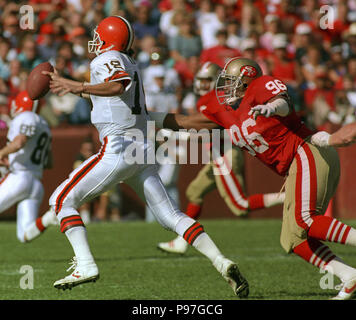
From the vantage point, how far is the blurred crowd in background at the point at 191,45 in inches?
429

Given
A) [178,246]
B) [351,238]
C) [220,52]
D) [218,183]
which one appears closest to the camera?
[351,238]

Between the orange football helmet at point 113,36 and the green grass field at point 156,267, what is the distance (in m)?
1.66

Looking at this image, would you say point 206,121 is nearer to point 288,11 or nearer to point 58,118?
point 58,118

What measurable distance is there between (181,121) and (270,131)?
0.68m

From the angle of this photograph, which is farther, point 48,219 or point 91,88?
point 48,219

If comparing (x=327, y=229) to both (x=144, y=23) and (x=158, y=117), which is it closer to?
(x=158, y=117)

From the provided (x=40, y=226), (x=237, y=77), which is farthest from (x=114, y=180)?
(x=40, y=226)

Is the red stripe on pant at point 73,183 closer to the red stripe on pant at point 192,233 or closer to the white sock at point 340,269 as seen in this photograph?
the red stripe on pant at point 192,233

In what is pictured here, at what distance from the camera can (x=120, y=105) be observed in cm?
512

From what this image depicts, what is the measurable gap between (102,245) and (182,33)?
4.82m

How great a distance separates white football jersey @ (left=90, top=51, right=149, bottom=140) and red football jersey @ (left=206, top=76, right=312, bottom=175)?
2.26 ft

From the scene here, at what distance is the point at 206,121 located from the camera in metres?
5.46

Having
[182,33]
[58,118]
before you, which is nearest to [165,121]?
[58,118]

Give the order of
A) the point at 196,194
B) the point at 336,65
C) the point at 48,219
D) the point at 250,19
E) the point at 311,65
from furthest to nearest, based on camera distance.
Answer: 1. the point at 250,19
2. the point at 336,65
3. the point at 311,65
4. the point at 196,194
5. the point at 48,219
